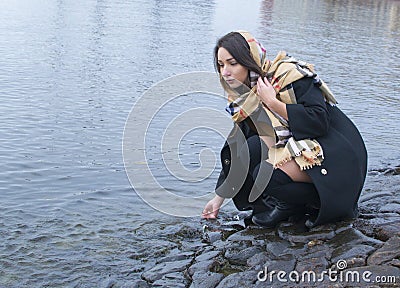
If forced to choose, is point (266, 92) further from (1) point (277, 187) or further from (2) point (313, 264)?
(2) point (313, 264)

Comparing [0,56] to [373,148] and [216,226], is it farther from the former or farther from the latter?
[216,226]

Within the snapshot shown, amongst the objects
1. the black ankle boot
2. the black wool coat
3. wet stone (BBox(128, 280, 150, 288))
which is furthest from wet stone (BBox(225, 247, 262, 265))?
wet stone (BBox(128, 280, 150, 288))

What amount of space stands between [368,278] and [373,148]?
502cm

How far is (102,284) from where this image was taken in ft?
14.4

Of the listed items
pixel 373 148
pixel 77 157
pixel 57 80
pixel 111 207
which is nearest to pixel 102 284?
pixel 111 207

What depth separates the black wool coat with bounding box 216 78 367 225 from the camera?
4.21 metres

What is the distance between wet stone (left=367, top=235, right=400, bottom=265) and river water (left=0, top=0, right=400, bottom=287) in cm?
159

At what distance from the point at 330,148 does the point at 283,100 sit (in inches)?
17.4

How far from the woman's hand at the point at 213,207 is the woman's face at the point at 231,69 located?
107cm

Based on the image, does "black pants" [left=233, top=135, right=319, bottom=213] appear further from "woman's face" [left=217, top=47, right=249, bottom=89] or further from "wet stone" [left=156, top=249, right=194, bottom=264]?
"wet stone" [left=156, top=249, right=194, bottom=264]

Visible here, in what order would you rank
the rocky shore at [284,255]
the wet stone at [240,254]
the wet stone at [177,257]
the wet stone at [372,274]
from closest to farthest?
the wet stone at [372,274] → the rocky shore at [284,255] → the wet stone at [240,254] → the wet stone at [177,257]

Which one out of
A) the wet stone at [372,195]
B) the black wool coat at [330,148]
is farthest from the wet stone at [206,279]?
the wet stone at [372,195]

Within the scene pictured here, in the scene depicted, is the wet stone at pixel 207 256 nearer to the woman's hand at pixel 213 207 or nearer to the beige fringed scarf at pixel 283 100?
the woman's hand at pixel 213 207

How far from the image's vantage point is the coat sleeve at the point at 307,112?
4188 millimetres
